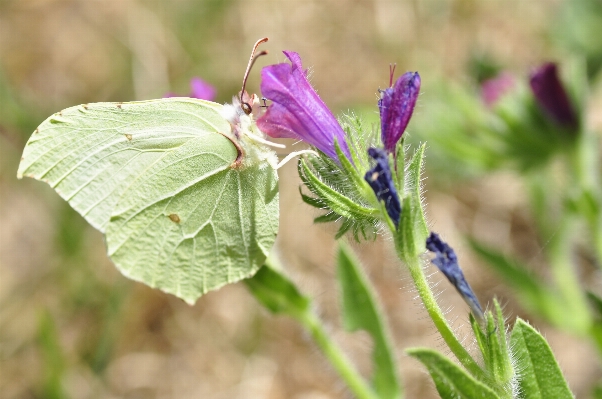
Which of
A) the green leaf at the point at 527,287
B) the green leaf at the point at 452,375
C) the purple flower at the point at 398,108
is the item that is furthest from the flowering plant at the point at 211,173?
the green leaf at the point at 527,287

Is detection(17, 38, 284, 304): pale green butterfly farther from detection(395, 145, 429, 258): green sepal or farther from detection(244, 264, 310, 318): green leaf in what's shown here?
detection(395, 145, 429, 258): green sepal

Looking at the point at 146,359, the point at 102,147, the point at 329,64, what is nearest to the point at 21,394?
the point at 146,359

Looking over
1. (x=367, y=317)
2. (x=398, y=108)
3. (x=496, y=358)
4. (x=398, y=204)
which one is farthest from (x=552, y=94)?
(x=496, y=358)

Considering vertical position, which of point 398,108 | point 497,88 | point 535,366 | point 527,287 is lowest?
point 535,366

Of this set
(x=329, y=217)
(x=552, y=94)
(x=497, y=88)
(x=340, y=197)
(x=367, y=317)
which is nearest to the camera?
(x=340, y=197)

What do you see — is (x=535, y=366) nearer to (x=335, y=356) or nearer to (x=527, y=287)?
(x=335, y=356)

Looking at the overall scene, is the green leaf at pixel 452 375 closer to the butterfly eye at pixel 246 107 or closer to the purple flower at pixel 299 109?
the purple flower at pixel 299 109
